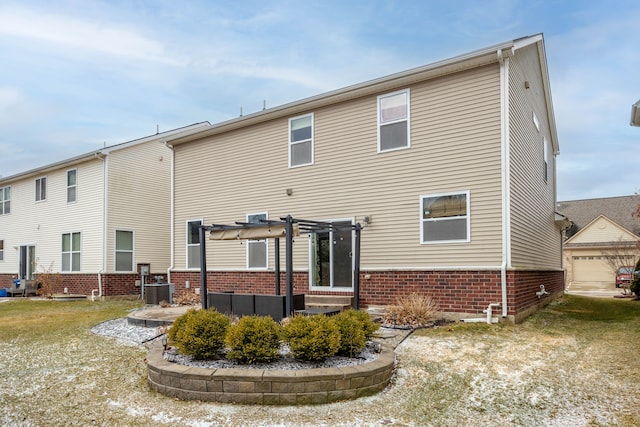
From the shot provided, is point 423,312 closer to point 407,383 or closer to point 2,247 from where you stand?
point 407,383

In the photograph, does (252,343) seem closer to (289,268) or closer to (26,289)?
(289,268)

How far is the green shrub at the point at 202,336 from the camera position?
19.8 ft

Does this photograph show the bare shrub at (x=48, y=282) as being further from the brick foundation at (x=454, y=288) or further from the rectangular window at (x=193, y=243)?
the brick foundation at (x=454, y=288)

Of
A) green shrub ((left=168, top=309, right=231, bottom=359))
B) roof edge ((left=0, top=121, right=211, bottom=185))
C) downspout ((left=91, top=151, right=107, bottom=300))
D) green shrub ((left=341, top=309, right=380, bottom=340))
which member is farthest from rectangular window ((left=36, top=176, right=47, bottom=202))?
green shrub ((left=341, top=309, right=380, bottom=340))

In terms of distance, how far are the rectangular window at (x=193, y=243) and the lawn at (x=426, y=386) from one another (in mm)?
6060

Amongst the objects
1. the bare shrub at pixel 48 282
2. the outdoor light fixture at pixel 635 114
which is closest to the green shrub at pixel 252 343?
the outdoor light fixture at pixel 635 114

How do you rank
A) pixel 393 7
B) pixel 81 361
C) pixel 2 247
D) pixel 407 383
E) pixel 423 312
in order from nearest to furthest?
pixel 407 383 → pixel 81 361 → pixel 423 312 → pixel 393 7 → pixel 2 247

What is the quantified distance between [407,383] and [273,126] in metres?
8.95

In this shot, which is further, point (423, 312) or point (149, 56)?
point (149, 56)

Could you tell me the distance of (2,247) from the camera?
22.8 meters

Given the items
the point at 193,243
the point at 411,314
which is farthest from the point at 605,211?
the point at 411,314

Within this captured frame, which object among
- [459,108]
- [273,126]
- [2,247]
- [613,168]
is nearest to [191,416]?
[459,108]

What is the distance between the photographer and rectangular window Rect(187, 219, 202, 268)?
1477 cm

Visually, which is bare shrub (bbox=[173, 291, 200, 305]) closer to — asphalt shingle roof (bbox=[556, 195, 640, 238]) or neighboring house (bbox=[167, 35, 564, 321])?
neighboring house (bbox=[167, 35, 564, 321])
